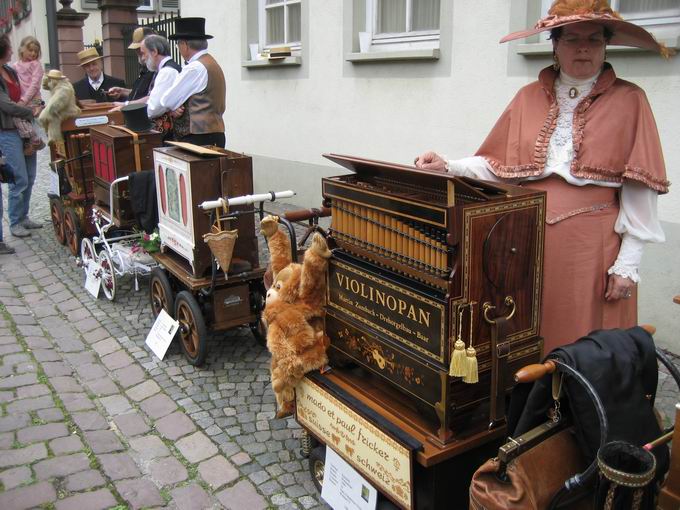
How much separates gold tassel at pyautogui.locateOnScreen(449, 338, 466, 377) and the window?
241 inches

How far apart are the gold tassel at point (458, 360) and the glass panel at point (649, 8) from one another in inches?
121

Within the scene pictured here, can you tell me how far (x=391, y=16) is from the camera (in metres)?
6.15

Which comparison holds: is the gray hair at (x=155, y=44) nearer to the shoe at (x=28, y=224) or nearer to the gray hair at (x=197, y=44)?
the gray hair at (x=197, y=44)

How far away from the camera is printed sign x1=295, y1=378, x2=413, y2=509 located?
86.6 inches

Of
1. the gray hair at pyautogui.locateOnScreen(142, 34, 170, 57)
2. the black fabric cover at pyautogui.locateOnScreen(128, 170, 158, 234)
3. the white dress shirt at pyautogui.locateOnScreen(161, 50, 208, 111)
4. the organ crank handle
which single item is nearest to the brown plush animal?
the organ crank handle

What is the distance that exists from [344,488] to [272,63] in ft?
19.6

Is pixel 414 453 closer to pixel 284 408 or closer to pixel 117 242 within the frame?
pixel 284 408

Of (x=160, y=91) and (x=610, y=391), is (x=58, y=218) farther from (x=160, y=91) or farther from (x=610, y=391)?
(x=610, y=391)

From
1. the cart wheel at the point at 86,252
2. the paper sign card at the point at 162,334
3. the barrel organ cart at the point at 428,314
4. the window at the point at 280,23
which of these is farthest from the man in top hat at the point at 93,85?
the barrel organ cart at the point at 428,314

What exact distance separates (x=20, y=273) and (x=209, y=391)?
3132mm

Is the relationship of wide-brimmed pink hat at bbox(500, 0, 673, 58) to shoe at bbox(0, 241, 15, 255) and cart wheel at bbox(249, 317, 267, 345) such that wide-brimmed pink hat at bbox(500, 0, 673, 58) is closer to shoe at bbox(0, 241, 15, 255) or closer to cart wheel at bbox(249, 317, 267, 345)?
cart wheel at bbox(249, 317, 267, 345)

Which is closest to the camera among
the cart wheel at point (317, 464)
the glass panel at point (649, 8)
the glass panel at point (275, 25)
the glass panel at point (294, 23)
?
the cart wheel at point (317, 464)

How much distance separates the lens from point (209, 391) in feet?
12.1

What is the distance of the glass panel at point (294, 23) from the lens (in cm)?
759
